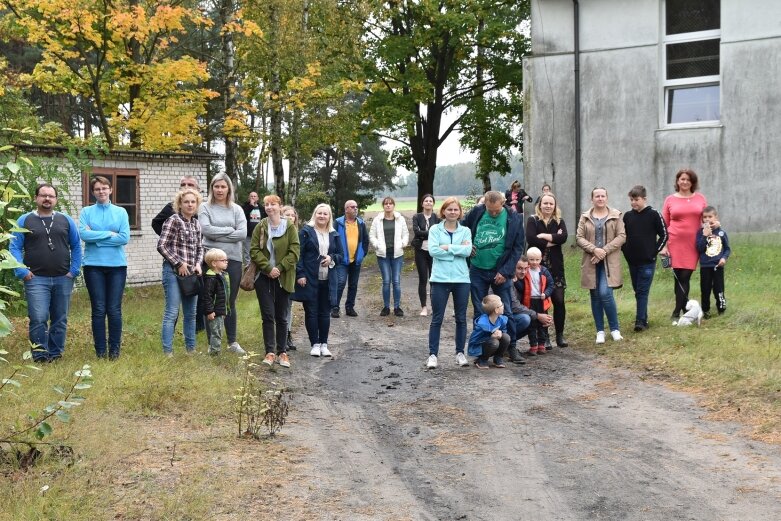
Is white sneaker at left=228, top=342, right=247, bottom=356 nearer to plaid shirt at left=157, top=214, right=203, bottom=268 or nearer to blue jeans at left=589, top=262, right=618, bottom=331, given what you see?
plaid shirt at left=157, top=214, right=203, bottom=268

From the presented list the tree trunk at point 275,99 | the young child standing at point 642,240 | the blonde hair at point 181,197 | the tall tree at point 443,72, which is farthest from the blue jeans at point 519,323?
the tall tree at point 443,72

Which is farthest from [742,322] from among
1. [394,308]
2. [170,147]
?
[170,147]

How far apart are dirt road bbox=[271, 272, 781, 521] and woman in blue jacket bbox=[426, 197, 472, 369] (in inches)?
17.6

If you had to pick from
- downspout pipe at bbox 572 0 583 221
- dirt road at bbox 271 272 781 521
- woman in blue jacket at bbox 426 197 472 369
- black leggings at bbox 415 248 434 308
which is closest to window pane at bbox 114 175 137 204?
black leggings at bbox 415 248 434 308

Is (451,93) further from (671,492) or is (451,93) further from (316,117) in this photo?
(671,492)

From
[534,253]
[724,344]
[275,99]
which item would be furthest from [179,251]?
[275,99]

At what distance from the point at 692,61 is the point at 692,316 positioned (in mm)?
8520

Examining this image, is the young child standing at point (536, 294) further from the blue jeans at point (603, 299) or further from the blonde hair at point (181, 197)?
the blonde hair at point (181, 197)

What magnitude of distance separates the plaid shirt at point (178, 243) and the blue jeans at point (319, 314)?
64.2 inches

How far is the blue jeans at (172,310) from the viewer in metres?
10.1

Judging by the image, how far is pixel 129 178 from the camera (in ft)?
66.4

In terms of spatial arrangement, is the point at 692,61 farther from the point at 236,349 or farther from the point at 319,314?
the point at 236,349

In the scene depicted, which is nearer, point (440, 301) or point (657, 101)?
point (440, 301)

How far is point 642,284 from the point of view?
38.8 ft
